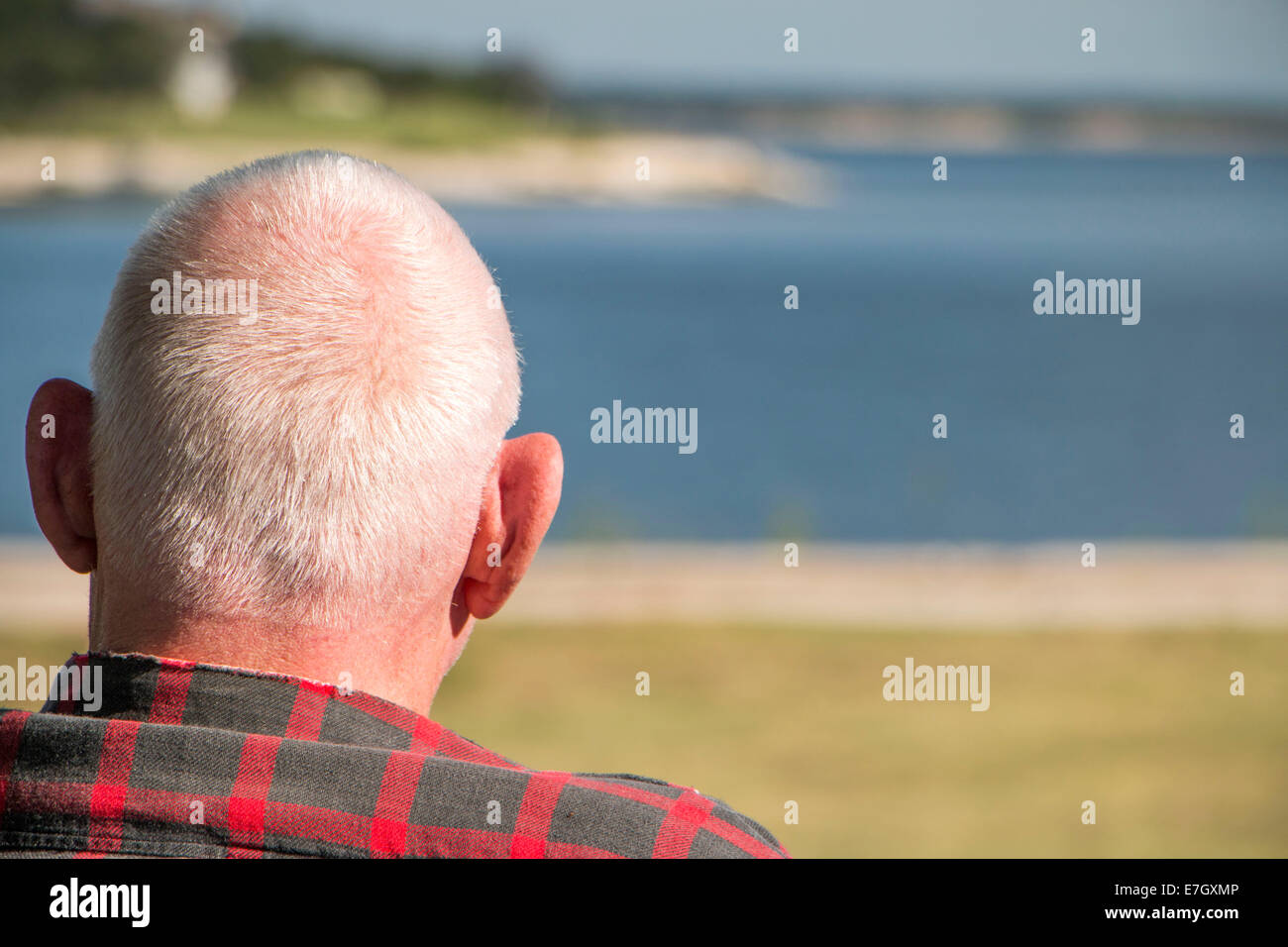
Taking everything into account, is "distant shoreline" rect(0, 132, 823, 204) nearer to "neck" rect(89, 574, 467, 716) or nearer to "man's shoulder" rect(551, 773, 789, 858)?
"neck" rect(89, 574, 467, 716)

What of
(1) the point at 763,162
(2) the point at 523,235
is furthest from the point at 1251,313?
(2) the point at 523,235

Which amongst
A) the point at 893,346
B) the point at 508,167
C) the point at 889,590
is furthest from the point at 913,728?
the point at 508,167

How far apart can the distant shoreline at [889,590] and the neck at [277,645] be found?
5050 mm

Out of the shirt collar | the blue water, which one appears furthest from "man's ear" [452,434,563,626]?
the blue water

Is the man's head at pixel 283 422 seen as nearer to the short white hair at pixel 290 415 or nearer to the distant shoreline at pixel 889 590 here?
the short white hair at pixel 290 415

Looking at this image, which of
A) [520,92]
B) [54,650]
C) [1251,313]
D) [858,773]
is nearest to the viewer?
[858,773]

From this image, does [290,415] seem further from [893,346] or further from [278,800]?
[893,346]

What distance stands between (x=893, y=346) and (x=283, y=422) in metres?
40.1

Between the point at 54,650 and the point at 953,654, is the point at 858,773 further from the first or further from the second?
the point at 54,650

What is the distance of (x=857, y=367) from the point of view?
115ft

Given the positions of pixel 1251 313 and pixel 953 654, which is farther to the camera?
pixel 1251 313

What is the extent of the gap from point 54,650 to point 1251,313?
5670 centimetres

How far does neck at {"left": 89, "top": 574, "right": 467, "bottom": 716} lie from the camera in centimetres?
116

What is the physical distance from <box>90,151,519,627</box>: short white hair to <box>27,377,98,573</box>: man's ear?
3 centimetres
